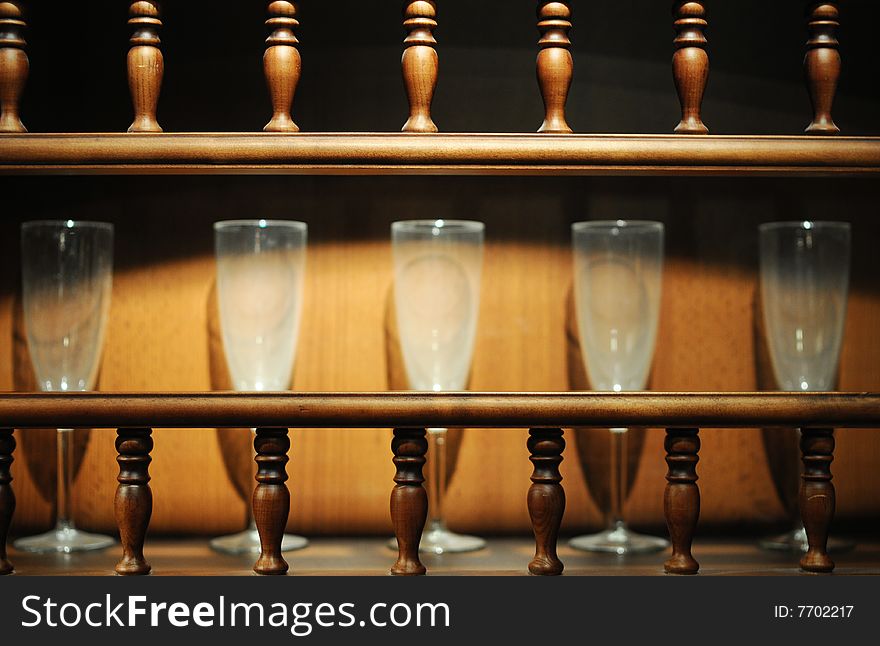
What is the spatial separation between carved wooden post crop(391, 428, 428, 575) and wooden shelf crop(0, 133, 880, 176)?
0.19 meters

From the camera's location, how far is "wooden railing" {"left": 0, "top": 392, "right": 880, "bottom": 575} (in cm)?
69

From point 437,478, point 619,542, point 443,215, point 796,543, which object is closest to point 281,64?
point 443,215

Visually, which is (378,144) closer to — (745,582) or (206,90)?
(206,90)

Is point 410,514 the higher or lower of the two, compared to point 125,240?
lower

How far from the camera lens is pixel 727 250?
0.87 meters

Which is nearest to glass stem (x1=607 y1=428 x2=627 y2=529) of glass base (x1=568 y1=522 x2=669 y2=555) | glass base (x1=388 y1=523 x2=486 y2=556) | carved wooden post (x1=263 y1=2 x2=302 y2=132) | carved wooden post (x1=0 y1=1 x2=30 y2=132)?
glass base (x1=568 y1=522 x2=669 y2=555)

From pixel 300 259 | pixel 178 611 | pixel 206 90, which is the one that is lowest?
pixel 178 611

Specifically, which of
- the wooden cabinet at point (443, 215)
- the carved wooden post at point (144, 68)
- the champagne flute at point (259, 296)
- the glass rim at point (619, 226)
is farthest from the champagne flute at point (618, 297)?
the carved wooden post at point (144, 68)

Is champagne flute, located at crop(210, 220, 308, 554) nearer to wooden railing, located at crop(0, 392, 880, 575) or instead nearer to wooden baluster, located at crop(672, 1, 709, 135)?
wooden railing, located at crop(0, 392, 880, 575)

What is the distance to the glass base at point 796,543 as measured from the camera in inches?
31.8

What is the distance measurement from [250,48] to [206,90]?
51 mm

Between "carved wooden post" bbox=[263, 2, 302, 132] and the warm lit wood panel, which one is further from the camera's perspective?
the warm lit wood panel

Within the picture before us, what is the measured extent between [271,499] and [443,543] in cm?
17

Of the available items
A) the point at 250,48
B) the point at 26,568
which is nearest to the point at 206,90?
the point at 250,48
